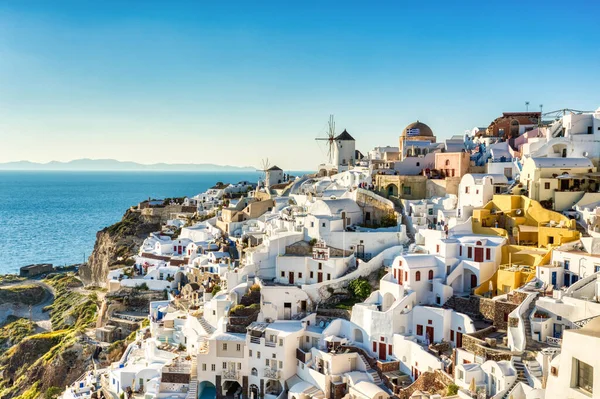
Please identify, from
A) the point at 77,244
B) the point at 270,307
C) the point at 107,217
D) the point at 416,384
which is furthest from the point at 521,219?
the point at 107,217

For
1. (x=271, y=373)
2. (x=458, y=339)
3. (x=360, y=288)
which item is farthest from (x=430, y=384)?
(x=360, y=288)

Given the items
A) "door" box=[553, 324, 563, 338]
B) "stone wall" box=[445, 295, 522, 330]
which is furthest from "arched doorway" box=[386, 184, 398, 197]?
"door" box=[553, 324, 563, 338]

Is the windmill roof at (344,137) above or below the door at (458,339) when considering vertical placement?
above

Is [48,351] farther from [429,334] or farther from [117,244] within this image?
[429,334]

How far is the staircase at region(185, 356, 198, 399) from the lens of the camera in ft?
80.1

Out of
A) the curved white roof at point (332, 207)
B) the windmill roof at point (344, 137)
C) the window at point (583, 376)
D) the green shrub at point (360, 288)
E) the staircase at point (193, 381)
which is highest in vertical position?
the windmill roof at point (344, 137)

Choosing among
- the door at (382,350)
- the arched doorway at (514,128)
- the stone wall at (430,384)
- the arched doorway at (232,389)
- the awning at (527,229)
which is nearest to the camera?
the stone wall at (430,384)

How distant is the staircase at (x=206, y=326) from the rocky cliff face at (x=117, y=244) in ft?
79.4

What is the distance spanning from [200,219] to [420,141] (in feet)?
67.4

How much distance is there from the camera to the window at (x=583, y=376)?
6.97m

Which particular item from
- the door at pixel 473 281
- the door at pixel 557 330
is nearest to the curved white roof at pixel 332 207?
the door at pixel 473 281

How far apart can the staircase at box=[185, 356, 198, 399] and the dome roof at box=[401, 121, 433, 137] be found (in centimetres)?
2798

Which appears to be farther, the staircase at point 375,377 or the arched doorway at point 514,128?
the arched doorway at point 514,128

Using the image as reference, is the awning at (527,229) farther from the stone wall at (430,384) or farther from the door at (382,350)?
the stone wall at (430,384)
